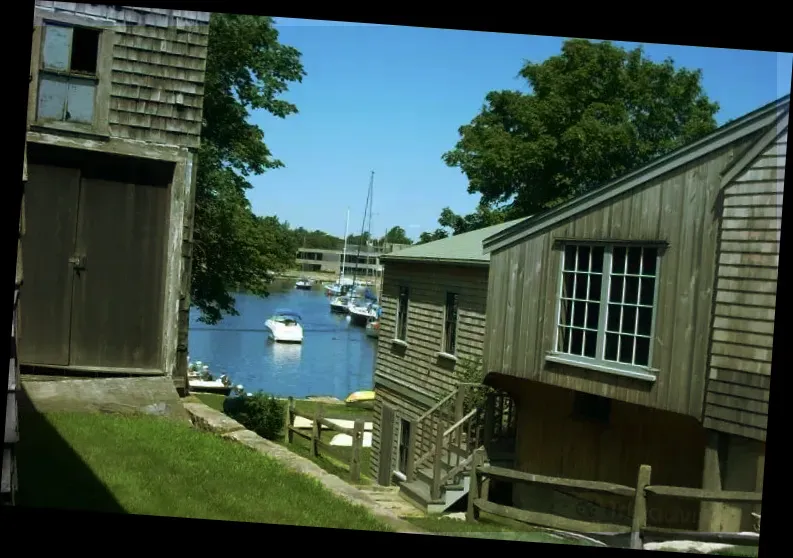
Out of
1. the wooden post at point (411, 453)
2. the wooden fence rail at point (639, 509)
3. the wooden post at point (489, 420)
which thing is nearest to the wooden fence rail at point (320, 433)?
the wooden post at point (411, 453)

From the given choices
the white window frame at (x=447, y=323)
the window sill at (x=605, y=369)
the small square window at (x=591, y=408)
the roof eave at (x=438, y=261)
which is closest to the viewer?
the window sill at (x=605, y=369)

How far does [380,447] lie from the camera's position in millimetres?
Answer: 8703

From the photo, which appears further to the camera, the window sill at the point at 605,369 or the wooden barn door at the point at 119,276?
the window sill at the point at 605,369

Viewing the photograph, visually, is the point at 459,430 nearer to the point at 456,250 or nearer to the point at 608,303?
the point at 456,250

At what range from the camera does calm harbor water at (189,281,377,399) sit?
7082 mm

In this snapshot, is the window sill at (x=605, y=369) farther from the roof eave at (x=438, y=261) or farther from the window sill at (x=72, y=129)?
the window sill at (x=72, y=129)

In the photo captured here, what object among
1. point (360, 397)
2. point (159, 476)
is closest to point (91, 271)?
point (159, 476)

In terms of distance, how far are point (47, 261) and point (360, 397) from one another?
180 inches

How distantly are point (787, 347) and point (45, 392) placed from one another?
4230 millimetres

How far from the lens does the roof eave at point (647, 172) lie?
578 cm

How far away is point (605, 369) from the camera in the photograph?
21.4 feet

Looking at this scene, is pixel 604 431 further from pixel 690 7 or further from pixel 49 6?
pixel 49 6

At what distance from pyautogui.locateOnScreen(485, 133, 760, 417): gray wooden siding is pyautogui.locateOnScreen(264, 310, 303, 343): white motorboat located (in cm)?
203

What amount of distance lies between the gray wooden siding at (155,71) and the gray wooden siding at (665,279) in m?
3.10
